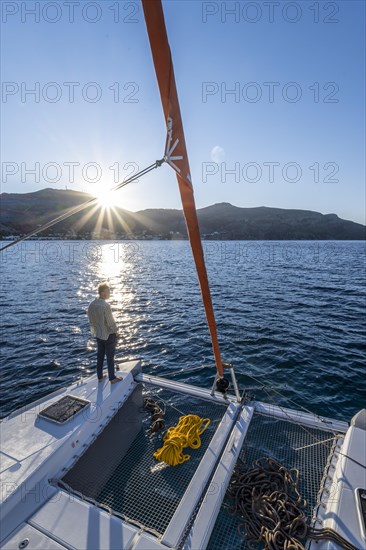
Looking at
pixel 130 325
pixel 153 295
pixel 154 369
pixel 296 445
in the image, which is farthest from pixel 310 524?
pixel 153 295

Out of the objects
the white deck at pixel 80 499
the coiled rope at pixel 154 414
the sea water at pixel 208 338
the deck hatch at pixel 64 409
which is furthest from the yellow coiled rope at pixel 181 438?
the sea water at pixel 208 338

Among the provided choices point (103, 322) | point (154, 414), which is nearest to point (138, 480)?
point (154, 414)

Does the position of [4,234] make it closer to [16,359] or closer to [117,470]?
[16,359]

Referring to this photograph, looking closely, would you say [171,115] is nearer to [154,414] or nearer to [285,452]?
[154,414]

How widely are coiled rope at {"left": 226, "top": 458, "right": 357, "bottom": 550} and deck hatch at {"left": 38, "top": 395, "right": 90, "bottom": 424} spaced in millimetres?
3712

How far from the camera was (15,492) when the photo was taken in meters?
4.35

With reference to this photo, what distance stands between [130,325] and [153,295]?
10209 mm

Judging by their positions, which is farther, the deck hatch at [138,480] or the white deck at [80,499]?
the deck hatch at [138,480]

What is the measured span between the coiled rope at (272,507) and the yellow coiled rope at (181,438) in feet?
3.69

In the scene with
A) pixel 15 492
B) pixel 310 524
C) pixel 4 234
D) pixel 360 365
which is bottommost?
pixel 360 365

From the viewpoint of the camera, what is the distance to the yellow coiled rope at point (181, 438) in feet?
18.8

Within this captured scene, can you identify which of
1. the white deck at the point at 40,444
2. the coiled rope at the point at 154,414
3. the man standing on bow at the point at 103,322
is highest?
the man standing on bow at the point at 103,322

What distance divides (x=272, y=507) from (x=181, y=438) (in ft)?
7.12

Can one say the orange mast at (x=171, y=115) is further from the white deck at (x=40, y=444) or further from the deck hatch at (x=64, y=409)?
the deck hatch at (x=64, y=409)
